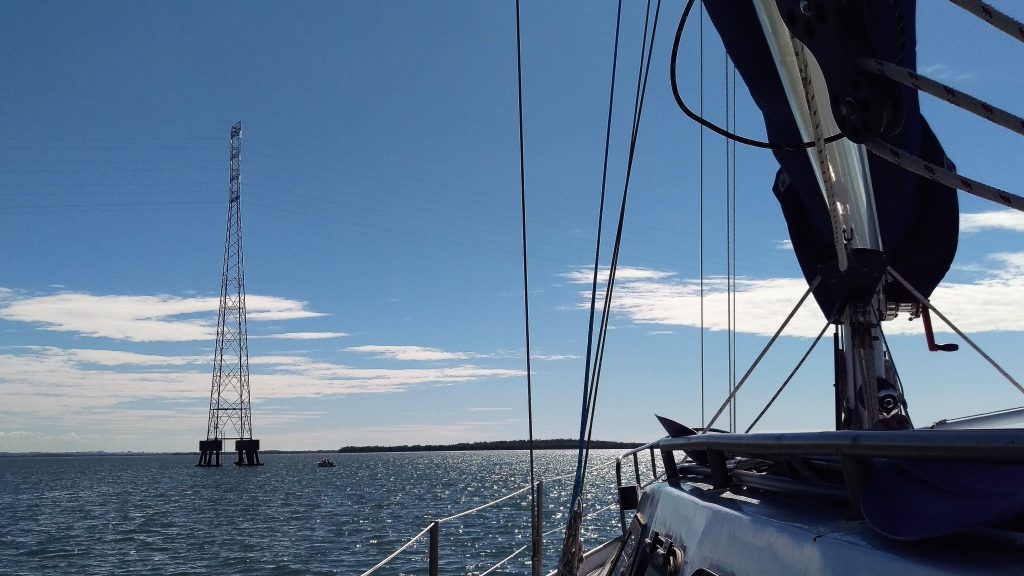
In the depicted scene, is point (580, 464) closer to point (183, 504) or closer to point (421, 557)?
point (421, 557)

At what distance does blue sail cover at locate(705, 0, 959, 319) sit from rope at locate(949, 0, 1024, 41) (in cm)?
34

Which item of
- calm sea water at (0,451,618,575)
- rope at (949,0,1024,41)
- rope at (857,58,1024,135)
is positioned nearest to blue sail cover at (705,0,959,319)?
rope at (857,58,1024,135)

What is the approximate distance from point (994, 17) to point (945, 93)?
0.19 meters

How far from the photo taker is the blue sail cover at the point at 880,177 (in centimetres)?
254

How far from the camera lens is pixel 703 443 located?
2.73 metres

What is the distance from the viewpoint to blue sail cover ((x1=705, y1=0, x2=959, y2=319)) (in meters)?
2.54

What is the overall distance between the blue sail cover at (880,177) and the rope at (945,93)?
0.06 meters

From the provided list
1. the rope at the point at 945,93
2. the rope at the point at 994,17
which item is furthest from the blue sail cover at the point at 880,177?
the rope at the point at 994,17

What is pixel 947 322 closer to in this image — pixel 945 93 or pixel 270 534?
pixel 945 93

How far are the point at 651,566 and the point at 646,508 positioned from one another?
1.68ft

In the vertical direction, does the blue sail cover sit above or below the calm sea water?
above

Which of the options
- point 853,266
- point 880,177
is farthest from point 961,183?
point 853,266

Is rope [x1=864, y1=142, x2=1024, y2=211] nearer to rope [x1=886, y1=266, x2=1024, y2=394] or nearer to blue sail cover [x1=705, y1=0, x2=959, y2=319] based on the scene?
blue sail cover [x1=705, y1=0, x2=959, y2=319]

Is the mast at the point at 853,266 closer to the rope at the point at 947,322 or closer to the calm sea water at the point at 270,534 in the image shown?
the rope at the point at 947,322
